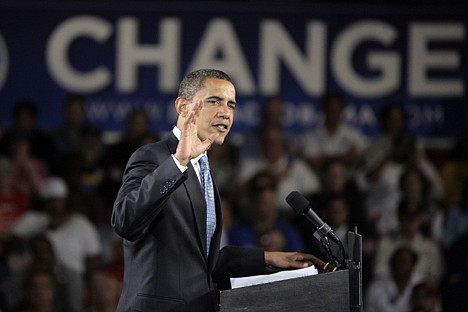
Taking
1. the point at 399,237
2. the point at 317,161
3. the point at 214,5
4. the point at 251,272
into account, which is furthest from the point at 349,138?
the point at 251,272

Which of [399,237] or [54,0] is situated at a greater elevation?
[54,0]

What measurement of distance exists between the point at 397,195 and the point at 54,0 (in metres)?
3.16

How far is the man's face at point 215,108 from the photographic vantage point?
2.82 m

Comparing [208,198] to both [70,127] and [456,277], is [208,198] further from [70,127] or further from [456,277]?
[70,127]

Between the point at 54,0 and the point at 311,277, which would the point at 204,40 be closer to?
the point at 54,0

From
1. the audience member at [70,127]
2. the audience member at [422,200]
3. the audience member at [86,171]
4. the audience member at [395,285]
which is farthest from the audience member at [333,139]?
the audience member at [70,127]

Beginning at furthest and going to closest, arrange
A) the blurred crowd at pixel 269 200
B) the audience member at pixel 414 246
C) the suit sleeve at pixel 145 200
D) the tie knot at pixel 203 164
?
the audience member at pixel 414 246 < the blurred crowd at pixel 269 200 < the tie knot at pixel 203 164 < the suit sleeve at pixel 145 200

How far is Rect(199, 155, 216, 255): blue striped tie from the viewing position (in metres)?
2.90

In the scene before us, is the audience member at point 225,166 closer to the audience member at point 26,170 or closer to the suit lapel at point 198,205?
the audience member at point 26,170

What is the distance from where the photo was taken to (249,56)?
7.78m

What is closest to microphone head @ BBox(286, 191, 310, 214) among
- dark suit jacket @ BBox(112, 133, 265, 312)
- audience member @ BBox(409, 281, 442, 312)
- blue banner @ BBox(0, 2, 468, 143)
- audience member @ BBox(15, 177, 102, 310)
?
dark suit jacket @ BBox(112, 133, 265, 312)

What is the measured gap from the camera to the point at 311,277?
8.73 feet

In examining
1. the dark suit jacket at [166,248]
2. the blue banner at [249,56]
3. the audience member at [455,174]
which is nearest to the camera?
the dark suit jacket at [166,248]

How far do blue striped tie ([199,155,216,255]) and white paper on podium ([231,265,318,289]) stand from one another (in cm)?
13
